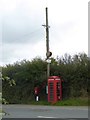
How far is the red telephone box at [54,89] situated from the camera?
99.4ft

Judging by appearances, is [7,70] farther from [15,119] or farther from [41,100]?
[15,119]

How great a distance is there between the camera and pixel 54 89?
1193 inches

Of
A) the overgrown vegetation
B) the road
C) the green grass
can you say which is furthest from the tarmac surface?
the overgrown vegetation

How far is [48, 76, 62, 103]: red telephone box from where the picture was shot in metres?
30.3

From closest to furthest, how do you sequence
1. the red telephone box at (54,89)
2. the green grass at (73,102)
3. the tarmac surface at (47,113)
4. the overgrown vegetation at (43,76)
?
the tarmac surface at (47,113) → the green grass at (73,102) → the red telephone box at (54,89) → the overgrown vegetation at (43,76)

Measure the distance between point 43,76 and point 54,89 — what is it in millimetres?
2615

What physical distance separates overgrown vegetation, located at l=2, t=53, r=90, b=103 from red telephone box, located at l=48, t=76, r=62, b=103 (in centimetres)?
80

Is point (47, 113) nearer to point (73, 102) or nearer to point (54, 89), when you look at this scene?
point (73, 102)

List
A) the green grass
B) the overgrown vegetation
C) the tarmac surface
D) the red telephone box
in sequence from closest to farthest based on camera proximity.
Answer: the tarmac surface, the green grass, the red telephone box, the overgrown vegetation

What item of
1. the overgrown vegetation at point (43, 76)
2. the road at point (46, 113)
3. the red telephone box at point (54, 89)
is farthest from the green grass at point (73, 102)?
the road at point (46, 113)

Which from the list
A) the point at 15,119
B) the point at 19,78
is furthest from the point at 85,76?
the point at 15,119

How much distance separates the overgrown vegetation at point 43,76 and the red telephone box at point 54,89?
2.63 ft

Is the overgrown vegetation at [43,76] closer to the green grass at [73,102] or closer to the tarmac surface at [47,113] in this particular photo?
the green grass at [73,102]

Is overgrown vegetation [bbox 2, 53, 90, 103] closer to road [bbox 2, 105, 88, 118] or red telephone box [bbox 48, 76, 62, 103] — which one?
red telephone box [bbox 48, 76, 62, 103]
